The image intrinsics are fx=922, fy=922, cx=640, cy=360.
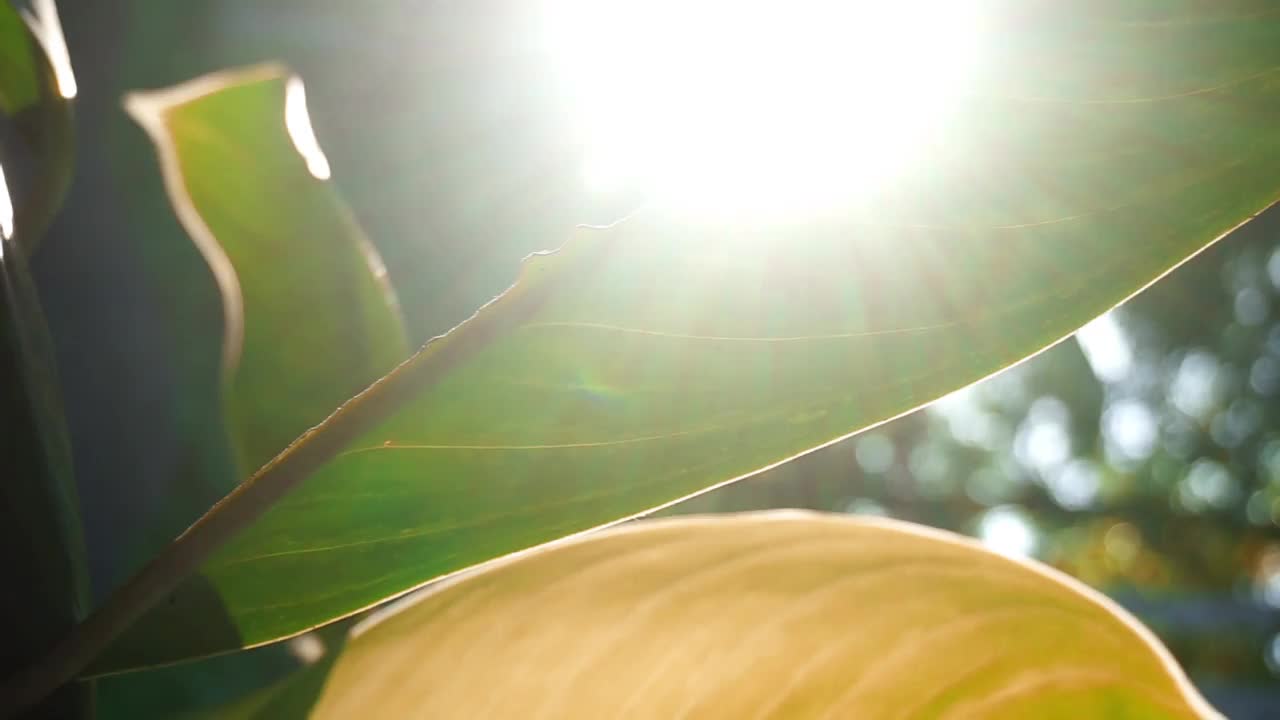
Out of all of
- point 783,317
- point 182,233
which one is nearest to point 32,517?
point 783,317

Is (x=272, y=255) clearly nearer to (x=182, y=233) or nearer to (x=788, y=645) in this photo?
(x=788, y=645)

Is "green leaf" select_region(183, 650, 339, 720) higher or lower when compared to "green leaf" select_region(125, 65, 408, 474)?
lower

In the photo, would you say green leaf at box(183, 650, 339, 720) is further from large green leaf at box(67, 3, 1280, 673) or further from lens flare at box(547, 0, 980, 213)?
lens flare at box(547, 0, 980, 213)

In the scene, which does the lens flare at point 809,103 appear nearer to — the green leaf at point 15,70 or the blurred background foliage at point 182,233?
the blurred background foliage at point 182,233

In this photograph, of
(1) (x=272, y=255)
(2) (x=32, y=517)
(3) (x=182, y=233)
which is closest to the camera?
(2) (x=32, y=517)

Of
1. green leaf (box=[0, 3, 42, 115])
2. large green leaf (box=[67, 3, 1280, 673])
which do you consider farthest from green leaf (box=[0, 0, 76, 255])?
large green leaf (box=[67, 3, 1280, 673])

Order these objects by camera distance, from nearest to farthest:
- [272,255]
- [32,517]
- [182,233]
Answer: [32,517] < [272,255] < [182,233]
